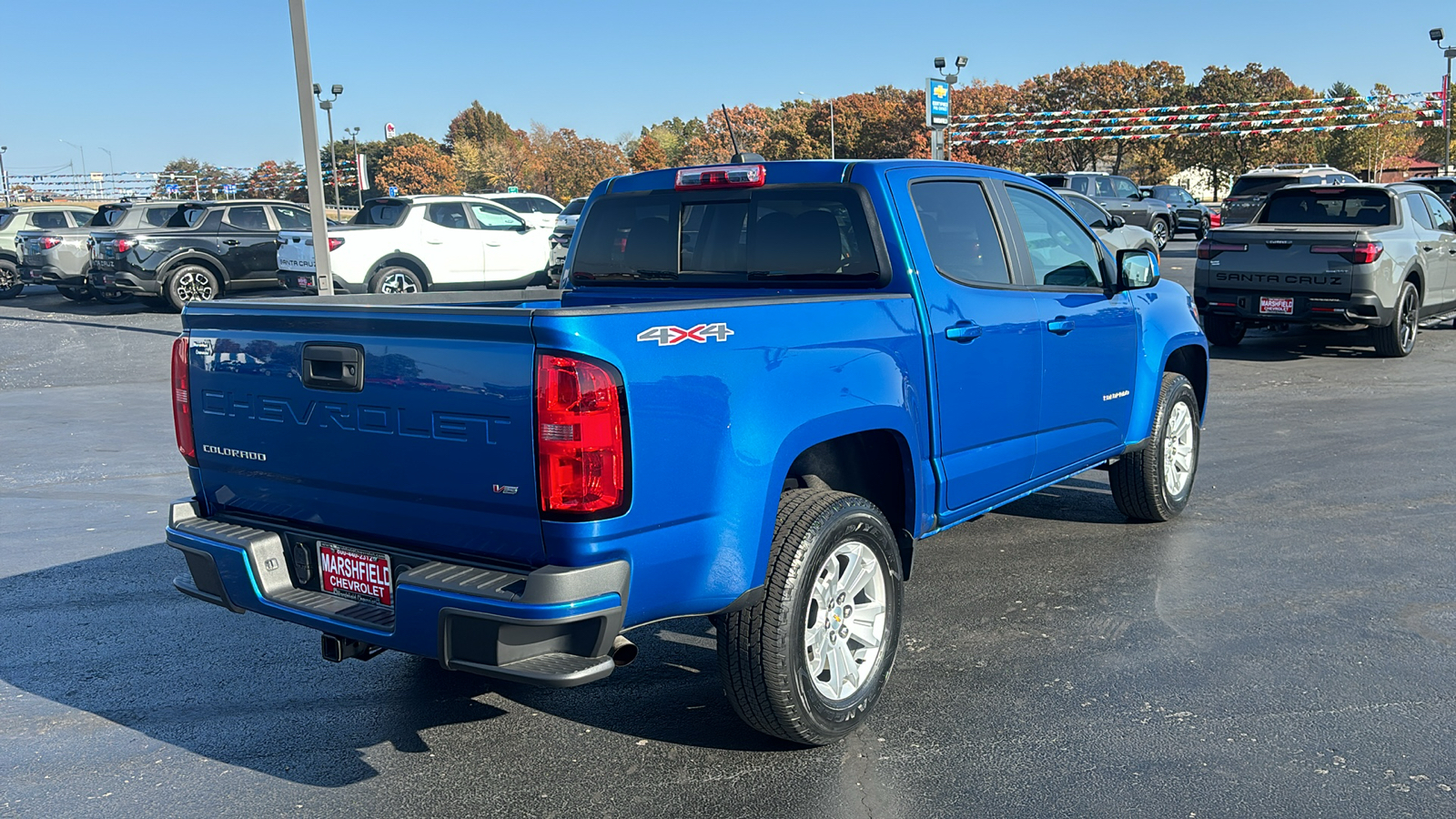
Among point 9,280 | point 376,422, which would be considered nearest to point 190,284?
point 9,280

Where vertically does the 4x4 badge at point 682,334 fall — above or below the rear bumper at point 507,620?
above

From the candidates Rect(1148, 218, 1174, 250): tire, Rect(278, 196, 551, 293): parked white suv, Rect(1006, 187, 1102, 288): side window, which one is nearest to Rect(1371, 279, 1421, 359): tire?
Rect(1006, 187, 1102, 288): side window

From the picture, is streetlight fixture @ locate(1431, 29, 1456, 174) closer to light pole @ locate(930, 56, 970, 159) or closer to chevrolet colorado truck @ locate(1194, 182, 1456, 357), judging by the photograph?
light pole @ locate(930, 56, 970, 159)

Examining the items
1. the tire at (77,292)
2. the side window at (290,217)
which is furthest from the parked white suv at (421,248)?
the tire at (77,292)

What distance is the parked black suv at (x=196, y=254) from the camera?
19.4 meters

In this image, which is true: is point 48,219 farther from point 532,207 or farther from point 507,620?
point 507,620

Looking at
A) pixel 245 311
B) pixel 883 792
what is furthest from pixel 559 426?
pixel 883 792

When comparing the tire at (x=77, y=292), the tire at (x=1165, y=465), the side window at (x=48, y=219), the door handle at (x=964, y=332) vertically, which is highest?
the side window at (x=48, y=219)

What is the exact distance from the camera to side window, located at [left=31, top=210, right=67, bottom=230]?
84.6 ft

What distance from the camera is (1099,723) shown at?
3.99 metres

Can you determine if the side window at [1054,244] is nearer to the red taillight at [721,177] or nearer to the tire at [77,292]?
the red taillight at [721,177]

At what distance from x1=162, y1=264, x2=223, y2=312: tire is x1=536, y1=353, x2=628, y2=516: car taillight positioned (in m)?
18.7

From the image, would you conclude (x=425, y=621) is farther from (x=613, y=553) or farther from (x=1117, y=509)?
(x=1117, y=509)

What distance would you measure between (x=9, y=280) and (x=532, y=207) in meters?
12.8
